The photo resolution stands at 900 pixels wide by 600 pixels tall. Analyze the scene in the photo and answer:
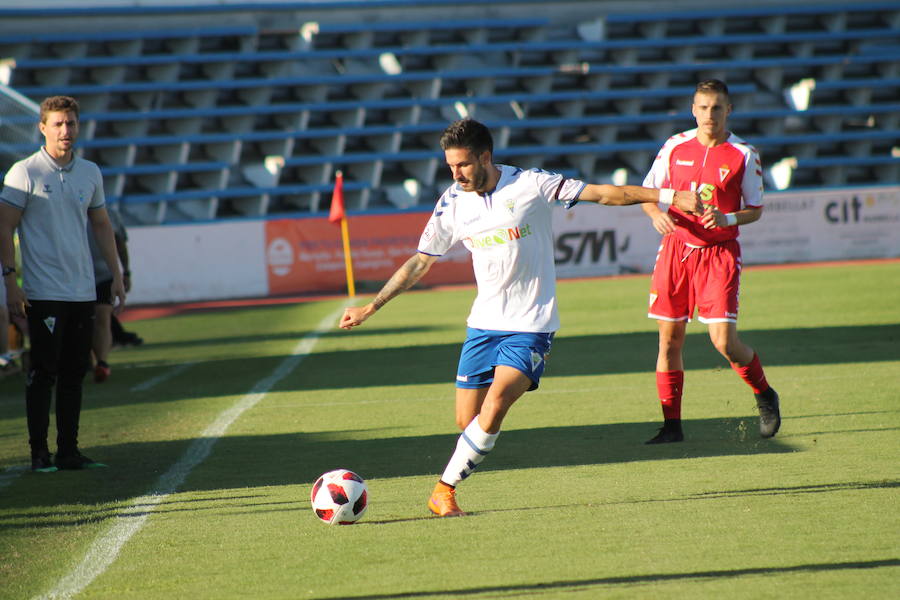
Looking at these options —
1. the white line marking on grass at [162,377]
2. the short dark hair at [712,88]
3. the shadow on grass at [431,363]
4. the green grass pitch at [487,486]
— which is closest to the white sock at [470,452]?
the green grass pitch at [487,486]

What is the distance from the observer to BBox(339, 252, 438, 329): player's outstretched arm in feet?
18.7

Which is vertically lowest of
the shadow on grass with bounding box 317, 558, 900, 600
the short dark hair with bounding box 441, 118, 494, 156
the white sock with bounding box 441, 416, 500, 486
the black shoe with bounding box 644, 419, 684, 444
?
the black shoe with bounding box 644, 419, 684, 444

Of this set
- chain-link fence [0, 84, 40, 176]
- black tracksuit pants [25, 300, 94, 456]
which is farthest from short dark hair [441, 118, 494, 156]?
chain-link fence [0, 84, 40, 176]

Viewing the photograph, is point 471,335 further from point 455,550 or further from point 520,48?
point 520,48

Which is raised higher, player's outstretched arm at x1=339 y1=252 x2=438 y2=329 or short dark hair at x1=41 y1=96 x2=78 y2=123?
short dark hair at x1=41 y1=96 x2=78 y2=123

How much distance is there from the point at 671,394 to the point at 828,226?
68.1 feet

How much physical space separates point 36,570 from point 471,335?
7.34 feet

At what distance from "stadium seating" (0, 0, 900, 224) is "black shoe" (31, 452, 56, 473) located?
2236 centimetres

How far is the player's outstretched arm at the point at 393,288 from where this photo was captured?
224 inches

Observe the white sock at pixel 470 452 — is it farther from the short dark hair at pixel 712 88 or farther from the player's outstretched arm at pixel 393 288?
the short dark hair at pixel 712 88

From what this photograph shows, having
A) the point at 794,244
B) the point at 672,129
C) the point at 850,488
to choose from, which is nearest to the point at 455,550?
the point at 850,488

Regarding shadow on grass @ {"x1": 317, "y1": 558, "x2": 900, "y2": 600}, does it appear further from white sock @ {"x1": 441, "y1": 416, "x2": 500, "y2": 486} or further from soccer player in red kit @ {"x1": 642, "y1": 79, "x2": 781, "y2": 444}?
soccer player in red kit @ {"x1": 642, "y1": 79, "x2": 781, "y2": 444}

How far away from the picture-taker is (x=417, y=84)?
1308 inches

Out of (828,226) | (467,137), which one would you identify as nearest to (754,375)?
(467,137)
